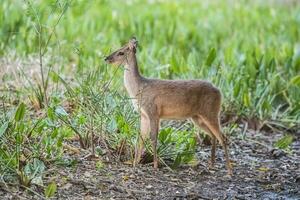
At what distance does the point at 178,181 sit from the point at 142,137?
1.38 ft

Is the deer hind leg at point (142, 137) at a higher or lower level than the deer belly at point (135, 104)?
lower

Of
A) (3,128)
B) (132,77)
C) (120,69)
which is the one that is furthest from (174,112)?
(3,128)

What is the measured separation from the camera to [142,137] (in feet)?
19.5

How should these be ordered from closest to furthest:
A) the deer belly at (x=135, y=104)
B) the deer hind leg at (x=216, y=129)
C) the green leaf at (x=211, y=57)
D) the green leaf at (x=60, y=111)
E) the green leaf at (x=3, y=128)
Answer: the green leaf at (x=3, y=128), the green leaf at (x=60, y=111), the deer belly at (x=135, y=104), the deer hind leg at (x=216, y=129), the green leaf at (x=211, y=57)

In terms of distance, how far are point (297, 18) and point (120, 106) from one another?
6759mm

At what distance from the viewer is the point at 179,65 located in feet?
27.5

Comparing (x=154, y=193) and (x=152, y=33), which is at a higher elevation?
(x=152, y=33)

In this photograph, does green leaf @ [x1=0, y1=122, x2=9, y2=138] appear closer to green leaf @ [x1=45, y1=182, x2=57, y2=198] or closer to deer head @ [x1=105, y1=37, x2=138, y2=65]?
green leaf @ [x1=45, y1=182, x2=57, y2=198]

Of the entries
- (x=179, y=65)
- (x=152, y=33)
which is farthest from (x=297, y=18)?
(x=179, y=65)

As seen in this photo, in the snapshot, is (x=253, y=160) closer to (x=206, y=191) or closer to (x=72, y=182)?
(x=206, y=191)

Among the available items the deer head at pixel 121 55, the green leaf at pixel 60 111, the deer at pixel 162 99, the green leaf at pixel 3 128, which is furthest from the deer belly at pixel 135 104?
the green leaf at pixel 3 128

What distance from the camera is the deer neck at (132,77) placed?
6.09 meters

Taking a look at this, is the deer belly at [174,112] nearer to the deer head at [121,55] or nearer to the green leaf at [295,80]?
the deer head at [121,55]

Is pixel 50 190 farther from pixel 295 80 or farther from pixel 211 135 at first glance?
pixel 295 80
